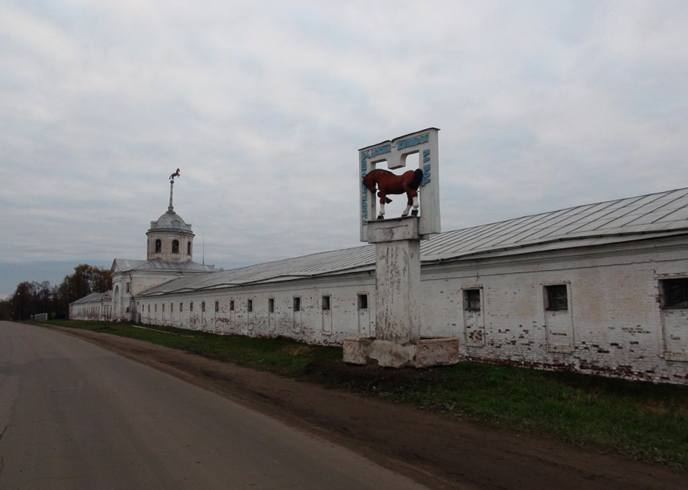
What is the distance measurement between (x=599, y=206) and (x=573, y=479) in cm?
1349

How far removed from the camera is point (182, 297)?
44344 millimetres

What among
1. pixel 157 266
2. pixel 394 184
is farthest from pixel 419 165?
pixel 157 266

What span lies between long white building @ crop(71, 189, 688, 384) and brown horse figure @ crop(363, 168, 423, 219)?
3945 mm

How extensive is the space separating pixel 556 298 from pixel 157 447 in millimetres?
11047

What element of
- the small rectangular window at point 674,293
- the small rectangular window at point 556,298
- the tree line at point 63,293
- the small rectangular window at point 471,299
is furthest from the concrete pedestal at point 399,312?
the tree line at point 63,293

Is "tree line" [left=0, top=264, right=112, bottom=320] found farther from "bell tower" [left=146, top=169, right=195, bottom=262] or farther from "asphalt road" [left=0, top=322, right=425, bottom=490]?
"asphalt road" [left=0, top=322, right=425, bottom=490]

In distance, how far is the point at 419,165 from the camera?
42.7 feet

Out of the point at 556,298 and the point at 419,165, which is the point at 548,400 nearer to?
the point at 556,298

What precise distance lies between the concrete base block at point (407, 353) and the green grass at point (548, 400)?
0.89ft

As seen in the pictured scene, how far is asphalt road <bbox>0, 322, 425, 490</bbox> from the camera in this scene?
5.59 m

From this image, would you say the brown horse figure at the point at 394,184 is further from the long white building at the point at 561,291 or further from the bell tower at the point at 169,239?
the bell tower at the point at 169,239

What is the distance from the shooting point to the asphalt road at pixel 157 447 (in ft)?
18.3

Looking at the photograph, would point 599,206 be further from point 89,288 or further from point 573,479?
point 89,288

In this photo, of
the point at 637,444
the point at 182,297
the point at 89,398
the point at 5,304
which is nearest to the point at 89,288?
the point at 5,304
